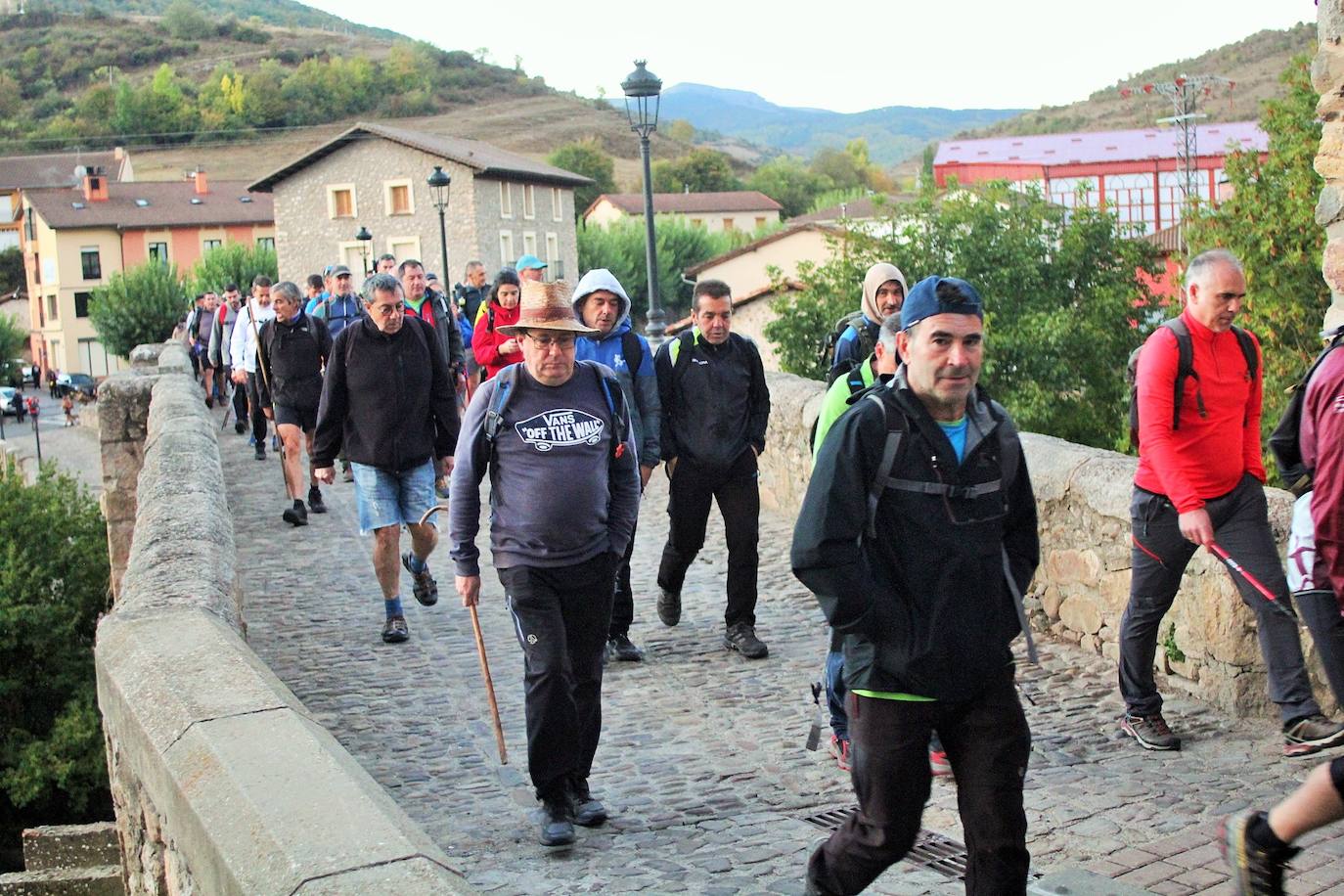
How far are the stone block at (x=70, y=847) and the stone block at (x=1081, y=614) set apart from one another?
8529 millimetres

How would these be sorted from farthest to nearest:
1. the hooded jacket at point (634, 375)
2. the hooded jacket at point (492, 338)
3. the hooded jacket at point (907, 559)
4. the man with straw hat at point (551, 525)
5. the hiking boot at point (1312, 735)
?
the hooded jacket at point (492, 338), the hooded jacket at point (634, 375), the hiking boot at point (1312, 735), the man with straw hat at point (551, 525), the hooded jacket at point (907, 559)

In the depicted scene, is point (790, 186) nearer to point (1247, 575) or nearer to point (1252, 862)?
point (1247, 575)

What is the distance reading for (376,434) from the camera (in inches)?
311

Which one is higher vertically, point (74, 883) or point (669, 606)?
point (669, 606)

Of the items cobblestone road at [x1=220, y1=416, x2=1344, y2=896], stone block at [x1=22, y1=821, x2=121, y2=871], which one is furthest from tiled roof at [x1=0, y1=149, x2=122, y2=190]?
cobblestone road at [x1=220, y1=416, x2=1344, y2=896]

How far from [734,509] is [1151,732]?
249 centimetres

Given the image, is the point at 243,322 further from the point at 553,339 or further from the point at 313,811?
the point at 313,811

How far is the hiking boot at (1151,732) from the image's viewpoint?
5.75m

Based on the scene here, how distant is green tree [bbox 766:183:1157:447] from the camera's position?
32.6 metres

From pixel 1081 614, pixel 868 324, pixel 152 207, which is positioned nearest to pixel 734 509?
pixel 868 324

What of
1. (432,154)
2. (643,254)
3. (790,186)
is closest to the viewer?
(432,154)

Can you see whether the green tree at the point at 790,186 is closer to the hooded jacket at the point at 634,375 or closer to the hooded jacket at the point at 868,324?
the hooded jacket at the point at 634,375

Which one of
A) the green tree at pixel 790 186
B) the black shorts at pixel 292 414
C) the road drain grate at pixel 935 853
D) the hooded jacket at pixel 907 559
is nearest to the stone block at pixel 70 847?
the black shorts at pixel 292 414

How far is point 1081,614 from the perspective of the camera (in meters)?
7.13
